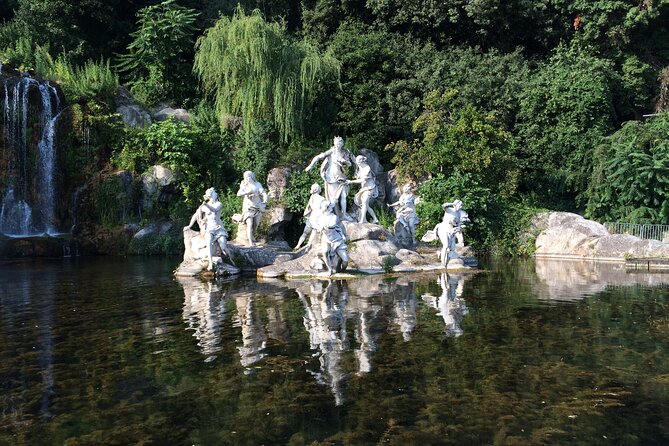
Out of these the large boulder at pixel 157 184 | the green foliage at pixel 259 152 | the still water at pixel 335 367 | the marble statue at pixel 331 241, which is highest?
the green foliage at pixel 259 152

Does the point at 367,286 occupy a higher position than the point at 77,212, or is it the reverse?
the point at 77,212

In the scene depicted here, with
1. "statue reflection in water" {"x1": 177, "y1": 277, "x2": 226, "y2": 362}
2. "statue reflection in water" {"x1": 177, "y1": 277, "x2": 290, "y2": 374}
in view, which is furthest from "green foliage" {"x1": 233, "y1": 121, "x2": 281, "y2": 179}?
"statue reflection in water" {"x1": 177, "y1": 277, "x2": 290, "y2": 374}

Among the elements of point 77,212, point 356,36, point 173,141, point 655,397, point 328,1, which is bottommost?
point 655,397

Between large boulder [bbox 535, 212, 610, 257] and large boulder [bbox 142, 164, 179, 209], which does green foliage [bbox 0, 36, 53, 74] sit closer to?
large boulder [bbox 142, 164, 179, 209]

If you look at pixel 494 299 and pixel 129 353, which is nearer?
pixel 129 353

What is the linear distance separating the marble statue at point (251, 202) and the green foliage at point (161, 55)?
1459 cm

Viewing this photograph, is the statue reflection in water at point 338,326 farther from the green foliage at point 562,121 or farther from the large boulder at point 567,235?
the green foliage at point 562,121

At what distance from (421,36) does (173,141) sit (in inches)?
585

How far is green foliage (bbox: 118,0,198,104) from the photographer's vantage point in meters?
32.0

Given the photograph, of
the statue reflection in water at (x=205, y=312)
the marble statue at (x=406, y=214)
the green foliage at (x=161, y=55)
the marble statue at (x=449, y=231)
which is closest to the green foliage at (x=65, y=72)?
the green foliage at (x=161, y=55)

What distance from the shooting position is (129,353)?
8.80 m

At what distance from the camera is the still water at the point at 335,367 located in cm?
605

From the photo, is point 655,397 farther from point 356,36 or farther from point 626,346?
point 356,36

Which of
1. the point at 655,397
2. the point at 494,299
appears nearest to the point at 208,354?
the point at 655,397
